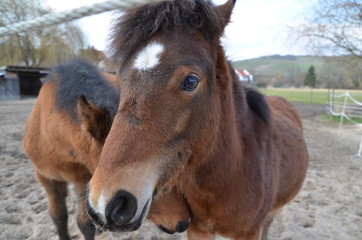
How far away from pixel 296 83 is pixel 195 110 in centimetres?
5001

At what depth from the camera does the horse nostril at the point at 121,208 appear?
4.18 feet

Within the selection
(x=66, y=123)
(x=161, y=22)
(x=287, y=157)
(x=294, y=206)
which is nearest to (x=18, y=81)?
(x=66, y=123)

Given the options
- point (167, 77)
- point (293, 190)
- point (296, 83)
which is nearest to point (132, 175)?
point (167, 77)

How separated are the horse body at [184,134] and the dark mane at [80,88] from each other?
74 centimetres

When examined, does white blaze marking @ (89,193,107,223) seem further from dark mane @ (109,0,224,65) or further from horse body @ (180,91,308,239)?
dark mane @ (109,0,224,65)

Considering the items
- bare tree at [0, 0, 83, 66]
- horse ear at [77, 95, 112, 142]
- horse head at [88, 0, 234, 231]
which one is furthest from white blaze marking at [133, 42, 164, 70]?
bare tree at [0, 0, 83, 66]

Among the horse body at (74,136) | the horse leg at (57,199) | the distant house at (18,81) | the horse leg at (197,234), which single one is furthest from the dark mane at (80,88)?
the distant house at (18,81)

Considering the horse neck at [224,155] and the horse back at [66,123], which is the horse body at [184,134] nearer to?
the horse neck at [224,155]

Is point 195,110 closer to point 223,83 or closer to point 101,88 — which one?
point 223,83

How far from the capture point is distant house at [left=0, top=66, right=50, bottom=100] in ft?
76.4

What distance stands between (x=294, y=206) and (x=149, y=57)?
4.22 m

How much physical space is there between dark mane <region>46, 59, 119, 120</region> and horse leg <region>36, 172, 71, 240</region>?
101cm

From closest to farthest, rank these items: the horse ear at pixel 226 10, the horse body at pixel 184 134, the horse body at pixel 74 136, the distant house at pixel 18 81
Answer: the horse body at pixel 184 134 < the horse ear at pixel 226 10 < the horse body at pixel 74 136 < the distant house at pixel 18 81

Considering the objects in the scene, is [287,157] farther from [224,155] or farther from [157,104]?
[157,104]
